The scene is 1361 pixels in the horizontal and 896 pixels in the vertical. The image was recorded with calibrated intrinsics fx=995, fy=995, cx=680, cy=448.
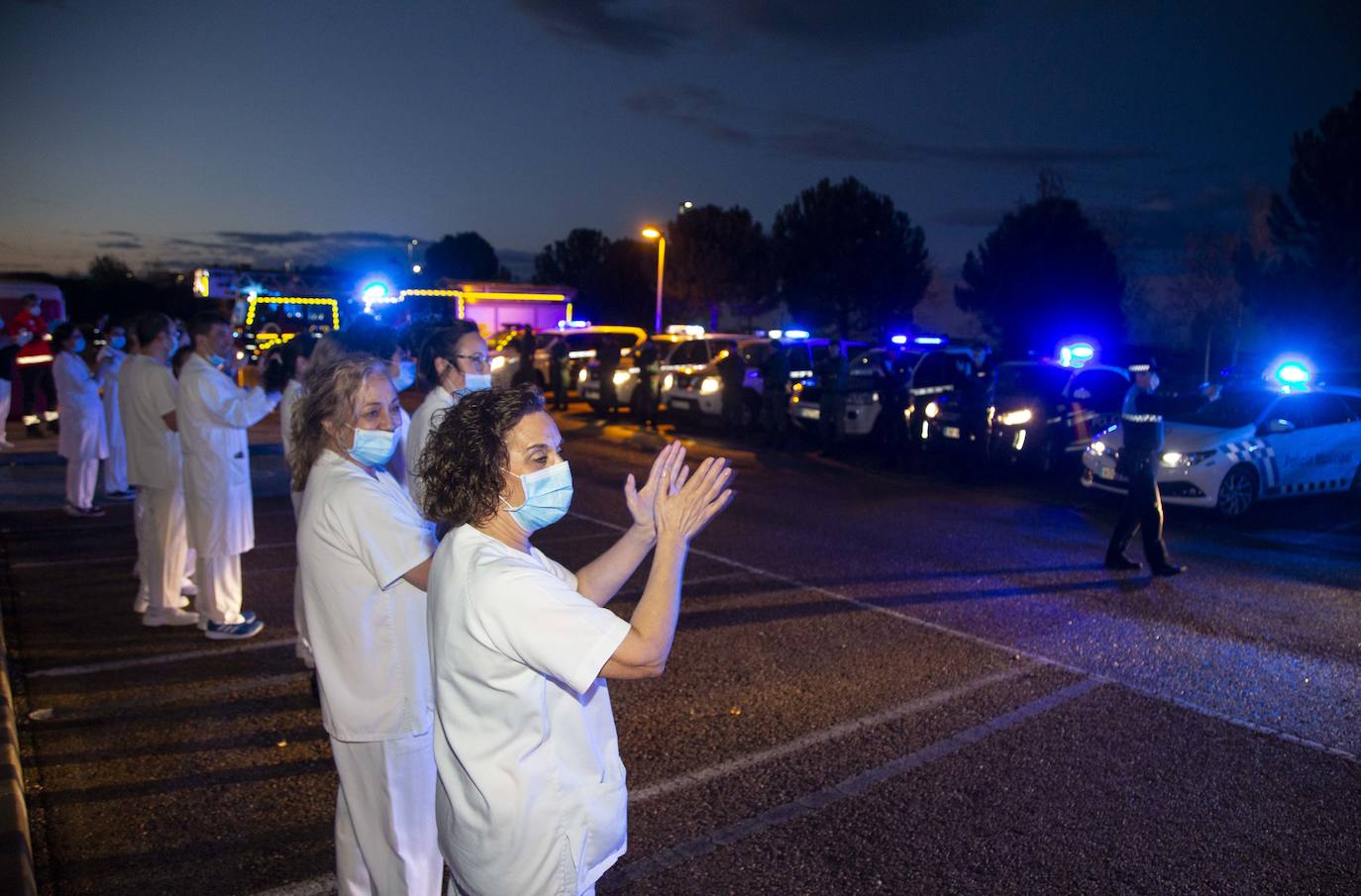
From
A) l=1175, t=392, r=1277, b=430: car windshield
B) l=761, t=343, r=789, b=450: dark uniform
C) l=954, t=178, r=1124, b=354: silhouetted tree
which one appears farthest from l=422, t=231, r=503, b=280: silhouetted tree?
l=1175, t=392, r=1277, b=430: car windshield

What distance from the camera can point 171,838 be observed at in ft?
13.9

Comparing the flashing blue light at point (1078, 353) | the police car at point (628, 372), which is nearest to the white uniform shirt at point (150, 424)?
the police car at point (628, 372)

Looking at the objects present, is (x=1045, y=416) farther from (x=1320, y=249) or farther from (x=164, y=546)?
(x=1320, y=249)

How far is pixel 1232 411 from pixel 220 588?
11.4 m

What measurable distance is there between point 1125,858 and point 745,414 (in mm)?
16228

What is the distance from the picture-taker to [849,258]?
172ft

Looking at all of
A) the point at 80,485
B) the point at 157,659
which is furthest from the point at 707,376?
the point at 157,659

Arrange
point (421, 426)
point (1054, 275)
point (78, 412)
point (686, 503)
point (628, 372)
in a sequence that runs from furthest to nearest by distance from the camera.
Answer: point (1054, 275) → point (628, 372) → point (78, 412) → point (421, 426) → point (686, 503)

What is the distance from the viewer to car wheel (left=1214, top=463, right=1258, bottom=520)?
11.4 metres

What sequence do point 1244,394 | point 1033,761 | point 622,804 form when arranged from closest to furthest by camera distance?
point 622,804, point 1033,761, point 1244,394

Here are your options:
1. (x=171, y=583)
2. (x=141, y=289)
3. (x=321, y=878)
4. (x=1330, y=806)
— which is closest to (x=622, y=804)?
(x=321, y=878)

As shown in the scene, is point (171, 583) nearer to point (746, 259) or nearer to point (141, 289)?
point (746, 259)

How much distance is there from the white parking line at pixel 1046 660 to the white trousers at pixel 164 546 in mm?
4399

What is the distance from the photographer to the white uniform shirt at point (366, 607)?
303 centimetres
